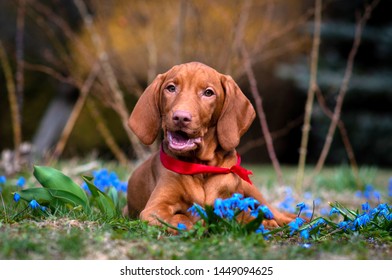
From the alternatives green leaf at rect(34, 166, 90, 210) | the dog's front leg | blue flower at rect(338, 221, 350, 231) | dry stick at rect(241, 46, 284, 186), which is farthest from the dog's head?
dry stick at rect(241, 46, 284, 186)

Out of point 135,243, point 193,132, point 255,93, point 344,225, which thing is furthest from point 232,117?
point 255,93

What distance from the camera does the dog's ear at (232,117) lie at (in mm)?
4336

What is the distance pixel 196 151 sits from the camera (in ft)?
14.3

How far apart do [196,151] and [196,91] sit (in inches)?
16.9

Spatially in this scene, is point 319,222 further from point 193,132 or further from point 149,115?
point 149,115

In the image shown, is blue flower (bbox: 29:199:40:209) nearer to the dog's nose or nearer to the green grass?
the green grass

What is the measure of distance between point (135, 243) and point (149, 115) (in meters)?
1.11

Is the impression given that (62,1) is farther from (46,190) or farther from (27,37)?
(46,190)

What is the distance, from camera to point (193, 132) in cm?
405

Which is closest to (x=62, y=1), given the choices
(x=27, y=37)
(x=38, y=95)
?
(x=27, y=37)
